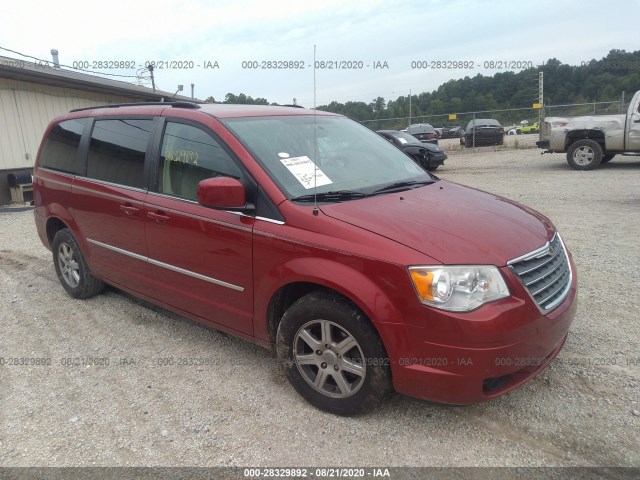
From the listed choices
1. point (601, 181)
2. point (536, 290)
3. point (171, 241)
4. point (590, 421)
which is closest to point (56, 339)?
point (171, 241)

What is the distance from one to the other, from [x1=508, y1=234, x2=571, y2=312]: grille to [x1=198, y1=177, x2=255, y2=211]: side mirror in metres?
1.57

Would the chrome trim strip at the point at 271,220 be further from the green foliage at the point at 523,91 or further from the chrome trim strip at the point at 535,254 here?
the green foliage at the point at 523,91

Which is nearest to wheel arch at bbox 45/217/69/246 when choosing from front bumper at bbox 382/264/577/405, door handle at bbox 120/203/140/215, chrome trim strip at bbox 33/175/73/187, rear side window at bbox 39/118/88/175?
chrome trim strip at bbox 33/175/73/187

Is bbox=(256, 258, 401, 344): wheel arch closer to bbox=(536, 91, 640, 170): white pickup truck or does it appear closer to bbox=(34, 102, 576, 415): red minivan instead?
bbox=(34, 102, 576, 415): red minivan

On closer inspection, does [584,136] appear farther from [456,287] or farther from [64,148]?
[64,148]

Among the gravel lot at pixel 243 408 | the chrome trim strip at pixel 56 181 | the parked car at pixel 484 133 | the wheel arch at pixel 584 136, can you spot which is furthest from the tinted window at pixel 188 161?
the parked car at pixel 484 133

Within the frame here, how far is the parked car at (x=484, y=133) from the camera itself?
2130 cm

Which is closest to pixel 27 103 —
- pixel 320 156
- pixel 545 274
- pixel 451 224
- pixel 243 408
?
pixel 320 156

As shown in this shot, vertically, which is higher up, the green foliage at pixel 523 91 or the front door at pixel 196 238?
→ the green foliage at pixel 523 91

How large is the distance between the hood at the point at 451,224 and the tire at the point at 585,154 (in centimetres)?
1099

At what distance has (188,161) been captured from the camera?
3.38 meters

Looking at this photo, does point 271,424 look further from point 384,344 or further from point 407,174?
point 407,174

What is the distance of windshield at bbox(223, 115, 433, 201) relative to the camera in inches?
119

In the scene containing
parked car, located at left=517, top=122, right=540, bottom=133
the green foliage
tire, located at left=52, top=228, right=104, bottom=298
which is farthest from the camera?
parked car, located at left=517, top=122, right=540, bottom=133
